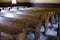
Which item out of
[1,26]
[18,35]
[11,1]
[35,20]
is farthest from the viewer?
[11,1]

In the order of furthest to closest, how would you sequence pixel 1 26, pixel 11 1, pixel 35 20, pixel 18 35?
1. pixel 11 1
2. pixel 35 20
3. pixel 1 26
4. pixel 18 35

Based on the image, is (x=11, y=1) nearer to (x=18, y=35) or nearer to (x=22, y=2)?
(x=22, y=2)

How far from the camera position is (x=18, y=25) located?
1.22 m

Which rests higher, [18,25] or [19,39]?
[18,25]

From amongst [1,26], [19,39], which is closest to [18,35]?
[19,39]

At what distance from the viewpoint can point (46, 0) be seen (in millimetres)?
5668

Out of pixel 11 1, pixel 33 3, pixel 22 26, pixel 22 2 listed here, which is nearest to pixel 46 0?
pixel 33 3

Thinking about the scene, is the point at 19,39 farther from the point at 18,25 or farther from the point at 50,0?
the point at 50,0

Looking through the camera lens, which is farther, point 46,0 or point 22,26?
point 46,0

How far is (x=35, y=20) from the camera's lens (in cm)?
189

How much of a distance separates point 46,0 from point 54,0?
37 cm

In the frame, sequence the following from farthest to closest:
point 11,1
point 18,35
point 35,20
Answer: point 11,1 < point 35,20 < point 18,35

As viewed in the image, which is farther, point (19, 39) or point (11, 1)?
point (11, 1)

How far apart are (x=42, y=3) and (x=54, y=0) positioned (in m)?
0.57
